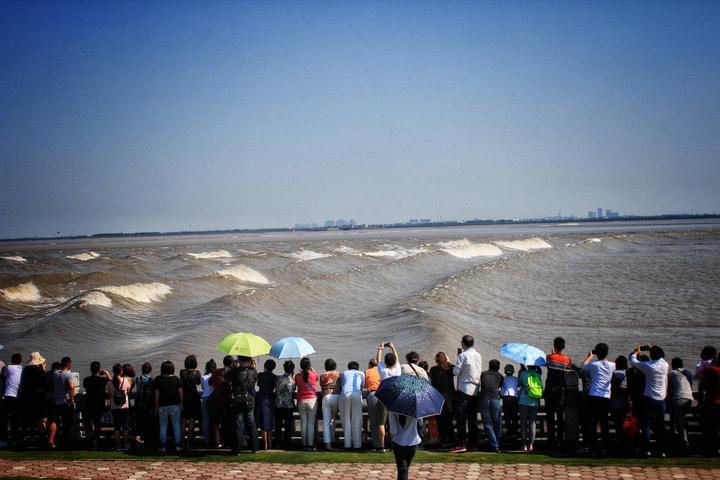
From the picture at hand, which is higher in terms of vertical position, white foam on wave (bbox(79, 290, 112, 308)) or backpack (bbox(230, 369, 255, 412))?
backpack (bbox(230, 369, 255, 412))

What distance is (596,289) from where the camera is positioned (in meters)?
41.3

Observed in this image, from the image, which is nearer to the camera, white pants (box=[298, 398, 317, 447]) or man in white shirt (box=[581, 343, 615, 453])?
man in white shirt (box=[581, 343, 615, 453])

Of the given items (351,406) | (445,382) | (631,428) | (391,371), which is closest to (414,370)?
(391,371)

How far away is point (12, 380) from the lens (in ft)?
36.5

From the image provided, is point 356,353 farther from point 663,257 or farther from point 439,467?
point 663,257

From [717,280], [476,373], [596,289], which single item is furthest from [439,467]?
[717,280]

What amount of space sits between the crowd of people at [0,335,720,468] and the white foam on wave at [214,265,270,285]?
42.1 metres

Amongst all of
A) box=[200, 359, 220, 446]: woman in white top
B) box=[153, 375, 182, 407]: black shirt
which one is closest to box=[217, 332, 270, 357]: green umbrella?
box=[200, 359, 220, 446]: woman in white top

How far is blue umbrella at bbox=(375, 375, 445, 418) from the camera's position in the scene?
24.8 feet

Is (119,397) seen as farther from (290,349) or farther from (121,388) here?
(290,349)

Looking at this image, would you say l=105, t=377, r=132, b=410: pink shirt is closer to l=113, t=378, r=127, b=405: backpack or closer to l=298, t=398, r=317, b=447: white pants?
l=113, t=378, r=127, b=405: backpack

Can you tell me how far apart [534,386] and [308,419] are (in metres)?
3.57

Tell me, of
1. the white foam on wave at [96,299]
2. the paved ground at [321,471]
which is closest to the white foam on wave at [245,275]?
the white foam on wave at [96,299]

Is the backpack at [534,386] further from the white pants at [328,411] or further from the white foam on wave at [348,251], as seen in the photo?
the white foam on wave at [348,251]
